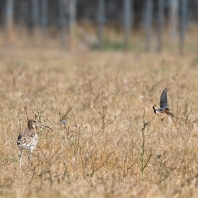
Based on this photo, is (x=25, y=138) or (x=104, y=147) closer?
(x=25, y=138)

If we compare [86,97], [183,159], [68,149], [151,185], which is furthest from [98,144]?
[86,97]

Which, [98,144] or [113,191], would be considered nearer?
[113,191]

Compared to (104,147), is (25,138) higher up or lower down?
higher up

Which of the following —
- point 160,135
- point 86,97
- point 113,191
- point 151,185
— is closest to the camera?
point 113,191

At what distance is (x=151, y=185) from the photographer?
223 inches

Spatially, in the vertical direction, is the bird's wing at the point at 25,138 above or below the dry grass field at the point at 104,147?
above

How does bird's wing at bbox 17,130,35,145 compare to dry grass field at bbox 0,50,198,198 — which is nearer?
dry grass field at bbox 0,50,198,198

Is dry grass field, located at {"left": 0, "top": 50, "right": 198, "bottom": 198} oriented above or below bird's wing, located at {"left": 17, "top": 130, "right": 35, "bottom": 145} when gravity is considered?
below

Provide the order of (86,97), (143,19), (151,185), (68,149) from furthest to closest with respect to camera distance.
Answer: (143,19)
(86,97)
(68,149)
(151,185)

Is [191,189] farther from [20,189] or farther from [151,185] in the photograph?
[20,189]

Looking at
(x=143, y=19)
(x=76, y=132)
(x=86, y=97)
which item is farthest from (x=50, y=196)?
(x=143, y=19)

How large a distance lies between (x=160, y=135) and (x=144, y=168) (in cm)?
138

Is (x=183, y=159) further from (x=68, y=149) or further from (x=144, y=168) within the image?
(x=68, y=149)

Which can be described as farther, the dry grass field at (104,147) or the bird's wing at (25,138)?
the bird's wing at (25,138)
